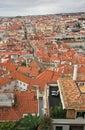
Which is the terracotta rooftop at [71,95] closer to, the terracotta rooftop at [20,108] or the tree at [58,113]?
the tree at [58,113]

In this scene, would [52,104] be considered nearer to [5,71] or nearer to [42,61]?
[5,71]

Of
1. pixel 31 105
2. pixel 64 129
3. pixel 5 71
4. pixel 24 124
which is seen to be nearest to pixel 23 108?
pixel 31 105

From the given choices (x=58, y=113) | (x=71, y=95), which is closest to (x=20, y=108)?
(x=71, y=95)

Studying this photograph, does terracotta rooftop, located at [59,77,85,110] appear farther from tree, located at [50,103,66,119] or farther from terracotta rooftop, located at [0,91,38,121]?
terracotta rooftop, located at [0,91,38,121]

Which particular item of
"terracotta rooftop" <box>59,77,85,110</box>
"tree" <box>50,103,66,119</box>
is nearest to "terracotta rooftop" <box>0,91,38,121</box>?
"terracotta rooftop" <box>59,77,85,110</box>

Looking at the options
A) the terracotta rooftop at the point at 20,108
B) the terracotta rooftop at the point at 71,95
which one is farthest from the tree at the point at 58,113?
the terracotta rooftop at the point at 20,108

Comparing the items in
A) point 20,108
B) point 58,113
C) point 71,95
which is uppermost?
Answer: point 71,95

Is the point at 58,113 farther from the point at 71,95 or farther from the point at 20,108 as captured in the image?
the point at 20,108

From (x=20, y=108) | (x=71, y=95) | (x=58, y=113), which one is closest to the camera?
(x=58, y=113)

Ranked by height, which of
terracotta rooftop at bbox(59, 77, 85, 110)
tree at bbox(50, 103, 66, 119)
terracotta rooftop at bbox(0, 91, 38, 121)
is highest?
terracotta rooftop at bbox(59, 77, 85, 110)

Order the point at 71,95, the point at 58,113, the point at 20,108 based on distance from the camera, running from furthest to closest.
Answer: the point at 20,108 < the point at 71,95 < the point at 58,113

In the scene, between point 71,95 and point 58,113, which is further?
point 71,95
